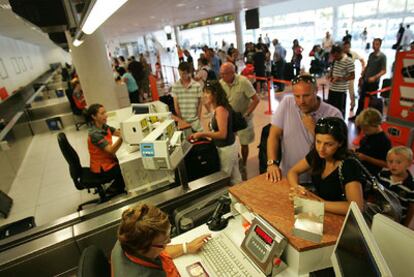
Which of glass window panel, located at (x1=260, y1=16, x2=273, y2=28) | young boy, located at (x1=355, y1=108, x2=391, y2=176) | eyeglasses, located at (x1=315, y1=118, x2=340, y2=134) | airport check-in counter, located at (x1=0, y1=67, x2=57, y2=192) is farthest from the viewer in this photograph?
glass window panel, located at (x1=260, y1=16, x2=273, y2=28)

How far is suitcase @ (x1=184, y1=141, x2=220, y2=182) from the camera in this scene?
2.92 meters

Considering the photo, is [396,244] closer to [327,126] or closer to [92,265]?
[327,126]

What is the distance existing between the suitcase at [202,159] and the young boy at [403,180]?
1.64m

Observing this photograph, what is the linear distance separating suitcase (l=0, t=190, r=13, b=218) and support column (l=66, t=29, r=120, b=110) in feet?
8.42

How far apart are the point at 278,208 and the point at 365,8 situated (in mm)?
14434

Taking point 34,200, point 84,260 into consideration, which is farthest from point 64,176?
point 84,260

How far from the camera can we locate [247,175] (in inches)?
148

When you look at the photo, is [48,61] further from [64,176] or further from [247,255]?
[247,255]

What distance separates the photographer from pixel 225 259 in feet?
4.46

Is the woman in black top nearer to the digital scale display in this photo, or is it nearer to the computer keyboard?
the digital scale display

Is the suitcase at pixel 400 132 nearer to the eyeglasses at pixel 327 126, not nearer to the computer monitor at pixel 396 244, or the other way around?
the eyeglasses at pixel 327 126

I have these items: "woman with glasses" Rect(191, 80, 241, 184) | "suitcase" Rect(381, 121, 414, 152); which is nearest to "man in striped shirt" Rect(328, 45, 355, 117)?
"suitcase" Rect(381, 121, 414, 152)

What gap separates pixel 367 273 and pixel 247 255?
1.89ft

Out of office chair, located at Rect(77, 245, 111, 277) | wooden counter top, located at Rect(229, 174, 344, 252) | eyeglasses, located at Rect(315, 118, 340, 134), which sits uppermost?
eyeglasses, located at Rect(315, 118, 340, 134)
